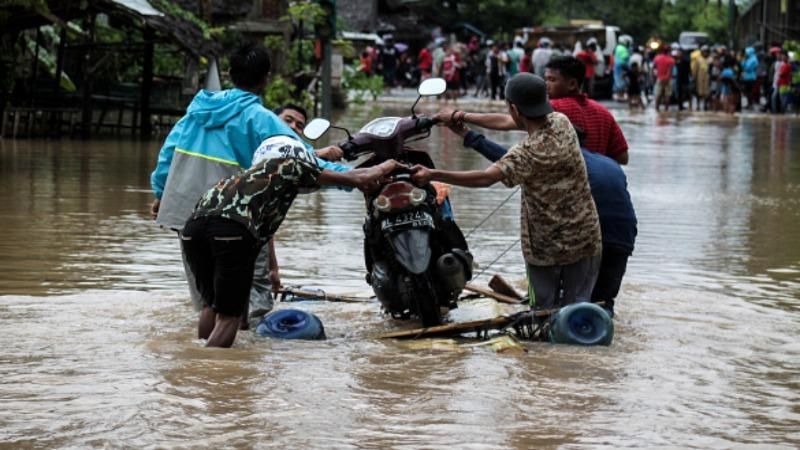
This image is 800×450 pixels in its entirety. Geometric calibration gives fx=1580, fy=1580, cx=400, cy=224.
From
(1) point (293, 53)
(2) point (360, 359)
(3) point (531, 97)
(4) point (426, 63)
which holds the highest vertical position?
(4) point (426, 63)

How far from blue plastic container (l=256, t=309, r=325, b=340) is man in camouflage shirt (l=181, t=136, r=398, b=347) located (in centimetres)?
55

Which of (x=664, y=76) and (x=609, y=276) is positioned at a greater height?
(x=664, y=76)

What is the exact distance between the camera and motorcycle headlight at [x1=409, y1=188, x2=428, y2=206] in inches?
298

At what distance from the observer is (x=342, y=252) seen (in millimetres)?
10898

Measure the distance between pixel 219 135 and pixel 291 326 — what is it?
976 millimetres

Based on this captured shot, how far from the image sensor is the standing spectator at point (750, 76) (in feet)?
121

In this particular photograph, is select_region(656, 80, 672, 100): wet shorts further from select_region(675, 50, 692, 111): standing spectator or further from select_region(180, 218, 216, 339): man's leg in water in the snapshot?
select_region(180, 218, 216, 339): man's leg in water

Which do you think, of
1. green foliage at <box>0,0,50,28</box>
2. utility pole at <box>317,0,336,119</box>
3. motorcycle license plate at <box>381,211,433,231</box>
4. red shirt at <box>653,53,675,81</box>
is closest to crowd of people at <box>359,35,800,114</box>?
red shirt at <box>653,53,675,81</box>

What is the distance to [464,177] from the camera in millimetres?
7352

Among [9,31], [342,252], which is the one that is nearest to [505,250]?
[342,252]

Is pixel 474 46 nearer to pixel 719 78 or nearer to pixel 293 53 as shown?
pixel 719 78

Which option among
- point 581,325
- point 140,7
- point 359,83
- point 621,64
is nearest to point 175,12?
point 140,7

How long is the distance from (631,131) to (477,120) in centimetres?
1996

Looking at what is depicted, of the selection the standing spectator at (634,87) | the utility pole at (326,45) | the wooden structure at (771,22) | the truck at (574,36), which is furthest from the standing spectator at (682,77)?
the utility pole at (326,45)
